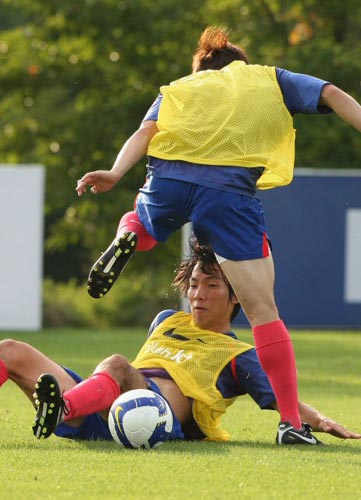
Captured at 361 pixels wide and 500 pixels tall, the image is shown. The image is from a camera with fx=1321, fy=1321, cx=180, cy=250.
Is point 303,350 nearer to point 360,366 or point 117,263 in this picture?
point 360,366

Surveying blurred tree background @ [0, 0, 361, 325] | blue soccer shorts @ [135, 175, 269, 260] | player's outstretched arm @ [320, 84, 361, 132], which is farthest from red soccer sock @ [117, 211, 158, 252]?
blurred tree background @ [0, 0, 361, 325]

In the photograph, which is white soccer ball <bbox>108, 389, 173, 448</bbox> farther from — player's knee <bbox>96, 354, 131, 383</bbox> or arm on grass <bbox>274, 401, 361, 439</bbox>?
arm on grass <bbox>274, 401, 361, 439</bbox>

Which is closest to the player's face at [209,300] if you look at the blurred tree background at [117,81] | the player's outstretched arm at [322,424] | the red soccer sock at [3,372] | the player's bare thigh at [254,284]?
the player's bare thigh at [254,284]

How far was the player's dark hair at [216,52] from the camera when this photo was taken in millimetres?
6418

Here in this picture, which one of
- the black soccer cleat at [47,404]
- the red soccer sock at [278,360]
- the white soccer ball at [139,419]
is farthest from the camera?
the red soccer sock at [278,360]

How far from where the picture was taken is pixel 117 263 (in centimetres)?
615

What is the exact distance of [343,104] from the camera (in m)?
5.87

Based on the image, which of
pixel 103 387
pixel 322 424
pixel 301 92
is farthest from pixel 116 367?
pixel 301 92

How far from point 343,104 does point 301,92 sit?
24 cm

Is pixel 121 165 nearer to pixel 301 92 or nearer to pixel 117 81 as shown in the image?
pixel 301 92

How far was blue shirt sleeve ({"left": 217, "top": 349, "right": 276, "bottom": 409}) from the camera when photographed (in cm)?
621

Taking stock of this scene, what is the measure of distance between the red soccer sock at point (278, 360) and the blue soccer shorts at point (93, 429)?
19.2 inches

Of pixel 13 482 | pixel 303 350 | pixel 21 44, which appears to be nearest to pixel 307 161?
pixel 21 44

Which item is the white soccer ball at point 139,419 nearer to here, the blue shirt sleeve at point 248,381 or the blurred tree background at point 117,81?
the blue shirt sleeve at point 248,381
